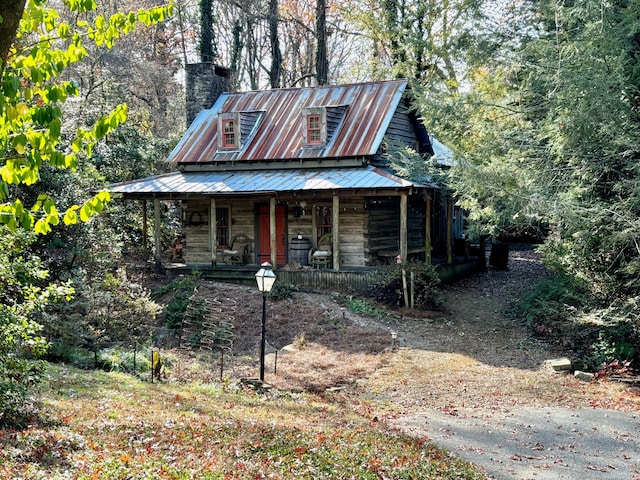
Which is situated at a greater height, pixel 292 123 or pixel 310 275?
pixel 292 123

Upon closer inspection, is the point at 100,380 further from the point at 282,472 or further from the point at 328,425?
the point at 282,472

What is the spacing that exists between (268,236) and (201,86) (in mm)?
7838

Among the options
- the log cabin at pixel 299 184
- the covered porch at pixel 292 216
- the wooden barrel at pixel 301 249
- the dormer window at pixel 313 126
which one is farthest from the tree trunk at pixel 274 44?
the wooden barrel at pixel 301 249

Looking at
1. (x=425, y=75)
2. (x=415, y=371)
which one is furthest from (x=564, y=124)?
(x=425, y=75)

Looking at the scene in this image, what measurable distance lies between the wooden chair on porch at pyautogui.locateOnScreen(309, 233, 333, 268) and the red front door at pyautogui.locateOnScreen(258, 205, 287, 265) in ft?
5.09

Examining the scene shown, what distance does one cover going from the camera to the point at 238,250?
77.7 feet

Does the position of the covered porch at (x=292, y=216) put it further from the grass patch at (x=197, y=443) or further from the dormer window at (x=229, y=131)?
the grass patch at (x=197, y=443)

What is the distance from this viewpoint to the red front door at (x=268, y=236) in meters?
23.3

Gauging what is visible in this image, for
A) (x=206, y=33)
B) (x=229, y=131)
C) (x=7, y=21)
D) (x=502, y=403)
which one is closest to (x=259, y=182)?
(x=229, y=131)

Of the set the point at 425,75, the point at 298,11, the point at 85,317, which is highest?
the point at 298,11

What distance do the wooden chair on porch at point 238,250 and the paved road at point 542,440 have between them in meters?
13.4

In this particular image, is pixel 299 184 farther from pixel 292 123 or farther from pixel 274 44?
pixel 274 44

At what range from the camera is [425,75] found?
3067 centimetres

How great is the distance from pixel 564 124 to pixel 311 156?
10609 mm
